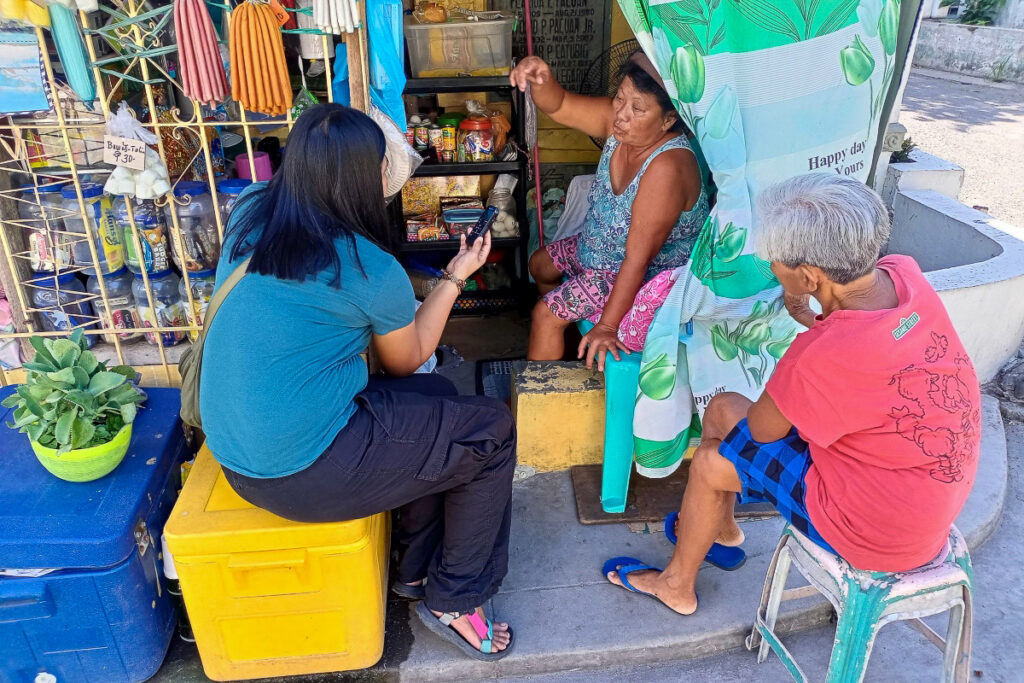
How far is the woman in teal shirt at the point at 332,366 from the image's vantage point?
1682mm

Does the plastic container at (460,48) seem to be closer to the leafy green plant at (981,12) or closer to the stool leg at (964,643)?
the stool leg at (964,643)

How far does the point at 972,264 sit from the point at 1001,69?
1181 cm

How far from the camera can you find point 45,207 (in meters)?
2.48

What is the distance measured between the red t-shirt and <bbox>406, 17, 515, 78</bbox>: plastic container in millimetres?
1973

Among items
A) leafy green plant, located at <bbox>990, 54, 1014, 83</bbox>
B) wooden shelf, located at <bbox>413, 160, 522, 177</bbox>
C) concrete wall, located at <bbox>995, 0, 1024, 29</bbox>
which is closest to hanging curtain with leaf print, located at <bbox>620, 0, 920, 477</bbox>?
wooden shelf, located at <bbox>413, 160, 522, 177</bbox>

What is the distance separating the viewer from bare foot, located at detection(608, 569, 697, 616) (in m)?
2.25

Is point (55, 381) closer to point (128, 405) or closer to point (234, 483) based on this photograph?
point (128, 405)

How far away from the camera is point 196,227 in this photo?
101 inches

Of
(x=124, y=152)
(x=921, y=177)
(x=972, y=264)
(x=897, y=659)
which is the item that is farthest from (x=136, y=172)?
(x=921, y=177)

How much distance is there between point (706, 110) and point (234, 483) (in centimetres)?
170

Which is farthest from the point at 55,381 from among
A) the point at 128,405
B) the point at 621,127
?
the point at 621,127

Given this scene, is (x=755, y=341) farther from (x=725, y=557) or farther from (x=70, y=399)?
(x=70, y=399)

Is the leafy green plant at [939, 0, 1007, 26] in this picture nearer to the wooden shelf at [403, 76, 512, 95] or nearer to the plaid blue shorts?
the wooden shelf at [403, 76, 512, 95]

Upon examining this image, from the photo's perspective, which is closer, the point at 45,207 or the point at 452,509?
the point at 452,509
